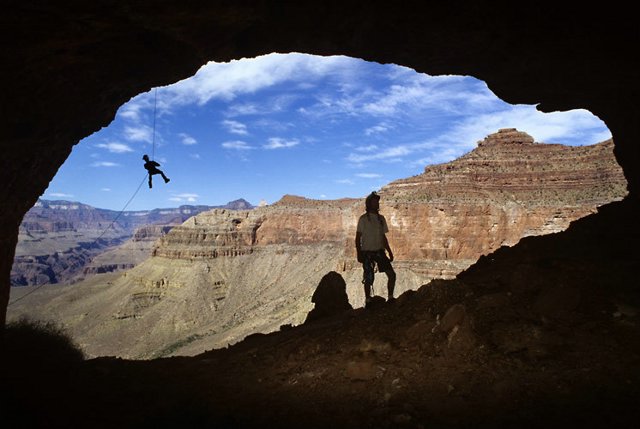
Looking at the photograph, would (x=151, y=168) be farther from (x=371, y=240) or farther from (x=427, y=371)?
(x=427, y=371)

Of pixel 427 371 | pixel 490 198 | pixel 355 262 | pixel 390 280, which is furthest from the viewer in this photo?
pixel 355 262

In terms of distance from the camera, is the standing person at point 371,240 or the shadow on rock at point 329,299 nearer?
the standing person at point 371,240

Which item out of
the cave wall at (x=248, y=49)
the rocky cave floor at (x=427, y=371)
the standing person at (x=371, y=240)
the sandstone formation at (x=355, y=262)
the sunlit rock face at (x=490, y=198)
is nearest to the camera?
the rocky cave floor at (x=427, y=371)

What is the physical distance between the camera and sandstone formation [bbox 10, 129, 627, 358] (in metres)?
48.8

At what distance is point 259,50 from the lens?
10.8 metres

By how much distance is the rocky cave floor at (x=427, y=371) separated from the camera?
4.84 metres

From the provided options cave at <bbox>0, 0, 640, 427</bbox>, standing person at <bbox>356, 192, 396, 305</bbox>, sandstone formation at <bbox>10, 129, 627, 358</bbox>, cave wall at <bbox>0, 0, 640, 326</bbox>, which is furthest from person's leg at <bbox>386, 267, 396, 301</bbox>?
sandstone formation at <bbox>10, 129, 627, 358</bbox>

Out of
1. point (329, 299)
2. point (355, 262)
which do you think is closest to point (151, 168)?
point (329, 299)

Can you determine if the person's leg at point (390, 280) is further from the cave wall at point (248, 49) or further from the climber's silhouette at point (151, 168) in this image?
the climber's silhouette at point (151, 168)

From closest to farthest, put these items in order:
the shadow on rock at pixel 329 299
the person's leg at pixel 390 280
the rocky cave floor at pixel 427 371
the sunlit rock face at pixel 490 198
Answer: the rocky cave floor at pixel 427 371 < the person's leg at pixel 390 280 < the shadow on rock at pixel 329 299 < the sunlit rock face at pixel 490 198

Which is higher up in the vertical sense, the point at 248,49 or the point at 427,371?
the point at 248,49

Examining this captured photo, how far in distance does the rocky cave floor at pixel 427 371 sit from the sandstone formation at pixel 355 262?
3084 centimetres

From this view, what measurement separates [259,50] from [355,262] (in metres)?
48.9

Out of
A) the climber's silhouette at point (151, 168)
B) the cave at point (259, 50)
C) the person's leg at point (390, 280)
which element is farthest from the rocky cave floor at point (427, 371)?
the climber's silhouette at point (151, 168)
